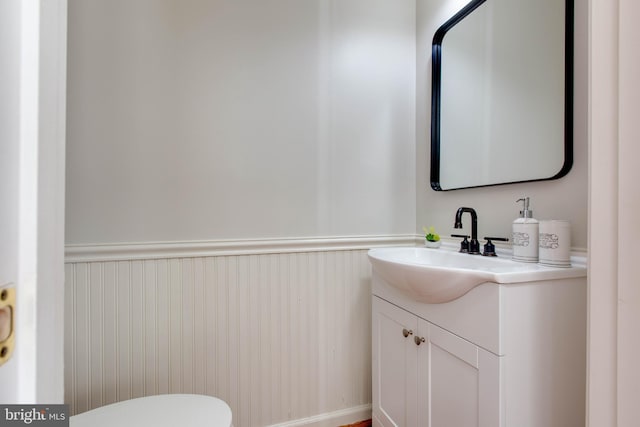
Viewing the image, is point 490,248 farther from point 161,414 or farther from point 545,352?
point 161,414

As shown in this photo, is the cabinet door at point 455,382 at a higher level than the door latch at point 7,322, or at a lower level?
lower

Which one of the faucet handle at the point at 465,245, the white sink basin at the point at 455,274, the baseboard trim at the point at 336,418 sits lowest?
the baseboard trim at the point at 336,418

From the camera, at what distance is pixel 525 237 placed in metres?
0.99

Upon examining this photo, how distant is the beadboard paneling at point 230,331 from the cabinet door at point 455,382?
528 mm

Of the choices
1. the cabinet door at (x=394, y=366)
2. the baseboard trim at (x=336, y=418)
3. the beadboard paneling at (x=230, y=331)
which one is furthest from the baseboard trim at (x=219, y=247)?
the baseboard trim at (x=336, y=418)

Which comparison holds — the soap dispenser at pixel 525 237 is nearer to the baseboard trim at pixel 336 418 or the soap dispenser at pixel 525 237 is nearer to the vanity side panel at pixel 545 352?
the vanity side panel at pixel 545 352

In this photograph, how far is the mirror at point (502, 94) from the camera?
38.9 inches

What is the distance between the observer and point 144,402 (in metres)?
0.95

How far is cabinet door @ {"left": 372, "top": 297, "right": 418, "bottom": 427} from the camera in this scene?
110 cm

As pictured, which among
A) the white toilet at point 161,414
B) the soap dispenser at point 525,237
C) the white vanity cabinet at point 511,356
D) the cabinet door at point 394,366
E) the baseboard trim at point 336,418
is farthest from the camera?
the baseboard trim at point 336,418

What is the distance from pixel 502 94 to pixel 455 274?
2.65 ft

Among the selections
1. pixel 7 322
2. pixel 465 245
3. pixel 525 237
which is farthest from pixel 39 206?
pixel 465 245

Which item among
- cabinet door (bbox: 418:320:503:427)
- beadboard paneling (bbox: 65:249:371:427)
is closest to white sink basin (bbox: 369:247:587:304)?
cabinet door (bbox: 418:320:503:427)
